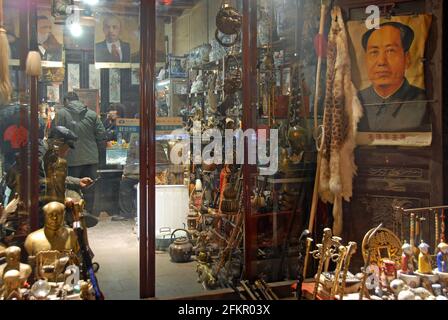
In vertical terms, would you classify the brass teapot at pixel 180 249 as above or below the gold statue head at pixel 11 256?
below

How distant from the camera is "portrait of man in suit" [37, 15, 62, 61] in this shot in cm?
339

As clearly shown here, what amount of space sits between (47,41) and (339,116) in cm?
245

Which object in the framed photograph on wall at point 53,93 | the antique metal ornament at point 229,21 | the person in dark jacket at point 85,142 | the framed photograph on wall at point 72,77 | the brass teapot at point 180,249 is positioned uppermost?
the antique metal ornament at point 229,21

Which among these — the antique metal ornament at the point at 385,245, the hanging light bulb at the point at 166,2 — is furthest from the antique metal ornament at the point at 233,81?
the antique metal ornament at the point at 385,245

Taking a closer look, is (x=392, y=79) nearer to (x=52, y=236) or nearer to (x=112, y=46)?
(x=112, y=46)

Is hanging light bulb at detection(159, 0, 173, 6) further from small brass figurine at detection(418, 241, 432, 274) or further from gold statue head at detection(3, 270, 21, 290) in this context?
small brass figurine at detection(418, 241, 432, 274)

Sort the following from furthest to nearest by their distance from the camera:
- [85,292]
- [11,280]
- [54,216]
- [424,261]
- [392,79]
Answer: [392,79] < [54,216] < [424,261] < [85,292] < [11,280]

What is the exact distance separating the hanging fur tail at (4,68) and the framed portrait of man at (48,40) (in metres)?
0.24

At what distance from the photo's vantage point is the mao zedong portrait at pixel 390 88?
3576mm

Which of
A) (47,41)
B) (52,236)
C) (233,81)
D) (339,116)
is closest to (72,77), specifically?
(47,41)

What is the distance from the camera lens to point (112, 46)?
3549 mm

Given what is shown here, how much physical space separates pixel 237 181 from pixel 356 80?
1386mm

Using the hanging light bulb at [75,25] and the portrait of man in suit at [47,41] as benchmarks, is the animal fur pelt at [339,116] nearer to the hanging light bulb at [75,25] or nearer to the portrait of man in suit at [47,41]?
the hanging light bulb at [75,25]
